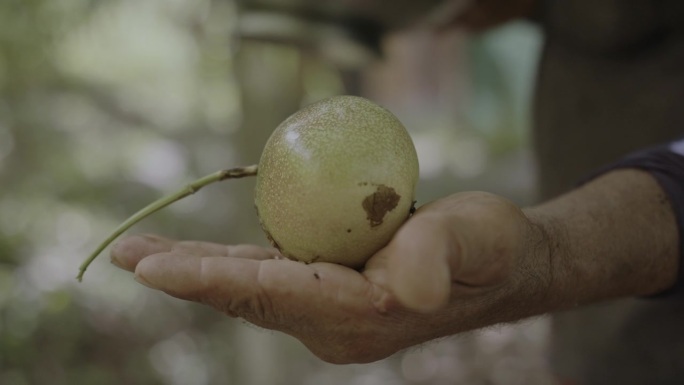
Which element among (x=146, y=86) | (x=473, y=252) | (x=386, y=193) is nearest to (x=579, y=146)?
(x=386, y=193)

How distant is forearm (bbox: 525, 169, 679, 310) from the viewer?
142 cm

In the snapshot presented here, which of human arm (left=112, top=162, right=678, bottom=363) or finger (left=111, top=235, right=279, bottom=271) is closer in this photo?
human arm (left=112, top=162, right=678, bottom=363)

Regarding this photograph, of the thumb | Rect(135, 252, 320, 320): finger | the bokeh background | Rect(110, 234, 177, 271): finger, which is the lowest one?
the bokeh background

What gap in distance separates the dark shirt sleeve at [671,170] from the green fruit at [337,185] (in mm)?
574

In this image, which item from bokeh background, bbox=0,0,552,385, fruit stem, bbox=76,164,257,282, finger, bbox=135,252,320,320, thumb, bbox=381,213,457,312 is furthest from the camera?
bokeh background, bbox=0,0,552,385

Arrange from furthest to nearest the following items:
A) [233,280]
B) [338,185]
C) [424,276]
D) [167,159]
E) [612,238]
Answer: [167,159], [612,238], [338,185], [233,280], [424,276]

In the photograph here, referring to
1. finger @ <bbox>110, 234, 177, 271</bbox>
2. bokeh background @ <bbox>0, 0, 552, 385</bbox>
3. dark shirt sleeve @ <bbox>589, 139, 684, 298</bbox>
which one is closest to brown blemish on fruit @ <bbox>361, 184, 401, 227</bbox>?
finger @ <bbox>110, 234, 177, 271</bbox>

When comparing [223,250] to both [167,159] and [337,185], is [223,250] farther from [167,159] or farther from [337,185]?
[167,159]

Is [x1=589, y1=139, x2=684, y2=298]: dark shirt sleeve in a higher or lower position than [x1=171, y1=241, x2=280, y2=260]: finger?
higher

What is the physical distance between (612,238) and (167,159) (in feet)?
14.7

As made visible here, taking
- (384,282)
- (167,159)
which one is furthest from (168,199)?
(167,159)

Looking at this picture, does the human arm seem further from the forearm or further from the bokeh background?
the bokeh background

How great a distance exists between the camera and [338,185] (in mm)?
1266

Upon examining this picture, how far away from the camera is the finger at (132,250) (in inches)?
50.4
